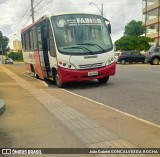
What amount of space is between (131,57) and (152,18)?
135ft

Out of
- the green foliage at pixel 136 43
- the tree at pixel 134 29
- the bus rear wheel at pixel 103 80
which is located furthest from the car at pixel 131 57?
the tree at pixel 134 29

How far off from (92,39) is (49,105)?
517cm

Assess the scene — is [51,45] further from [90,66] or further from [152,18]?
[152,18]

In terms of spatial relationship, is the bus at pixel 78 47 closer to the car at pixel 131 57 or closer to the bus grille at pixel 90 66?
the bus grille at pixel 90 66

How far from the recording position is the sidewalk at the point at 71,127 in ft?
17.7

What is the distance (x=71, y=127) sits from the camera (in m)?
6.46

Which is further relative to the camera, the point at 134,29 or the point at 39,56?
the point at 134,29

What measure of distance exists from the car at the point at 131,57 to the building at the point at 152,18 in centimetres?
3375

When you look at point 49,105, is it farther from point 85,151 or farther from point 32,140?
point 85,151

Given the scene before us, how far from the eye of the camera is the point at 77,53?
1291 centimetres

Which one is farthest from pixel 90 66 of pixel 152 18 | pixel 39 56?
pixel 152 18

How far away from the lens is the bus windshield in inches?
513

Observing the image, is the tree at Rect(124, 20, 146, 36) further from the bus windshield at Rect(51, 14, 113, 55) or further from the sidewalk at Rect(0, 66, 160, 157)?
the sidewalk at Rect(0, 66, 160, 157)

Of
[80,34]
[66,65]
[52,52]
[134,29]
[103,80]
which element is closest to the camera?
[66,65]
